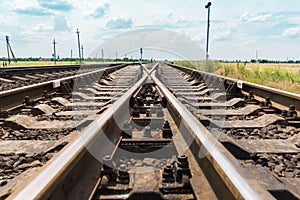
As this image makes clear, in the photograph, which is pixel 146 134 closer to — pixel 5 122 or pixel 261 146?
pixel 261 146

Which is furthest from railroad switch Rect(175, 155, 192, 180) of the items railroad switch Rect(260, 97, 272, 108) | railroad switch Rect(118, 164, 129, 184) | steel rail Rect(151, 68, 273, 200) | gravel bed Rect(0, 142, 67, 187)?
railroad switch Rect(260, 97, 272, 108)

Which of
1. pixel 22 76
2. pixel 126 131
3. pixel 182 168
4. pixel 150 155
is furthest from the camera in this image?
pixel 22 76

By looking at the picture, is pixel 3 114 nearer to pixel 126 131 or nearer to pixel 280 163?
pixel 126 131

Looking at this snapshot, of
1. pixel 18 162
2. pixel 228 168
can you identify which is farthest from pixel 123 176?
pixel 18 162

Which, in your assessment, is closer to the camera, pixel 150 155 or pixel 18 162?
pixel 18 162

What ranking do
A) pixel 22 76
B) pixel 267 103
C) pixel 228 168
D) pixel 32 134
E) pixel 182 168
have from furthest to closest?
1. pixel 22 76
2. pixel 267 103
3. pixel 32 134
4. pixel 182 168
5. pixel 228 168

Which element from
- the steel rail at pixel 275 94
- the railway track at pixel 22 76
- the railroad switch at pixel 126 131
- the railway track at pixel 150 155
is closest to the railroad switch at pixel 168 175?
the railway track at pixel 150 155

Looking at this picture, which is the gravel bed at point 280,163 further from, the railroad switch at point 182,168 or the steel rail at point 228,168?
the railroad switch at point 182,168

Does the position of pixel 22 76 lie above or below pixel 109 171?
above

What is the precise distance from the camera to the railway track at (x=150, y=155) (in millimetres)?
1670

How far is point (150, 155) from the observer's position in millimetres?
2707

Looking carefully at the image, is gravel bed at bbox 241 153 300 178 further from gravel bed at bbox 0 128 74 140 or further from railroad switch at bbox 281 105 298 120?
gravel bed at bbox 0 128 74 140

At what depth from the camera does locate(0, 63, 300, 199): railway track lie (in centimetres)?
167

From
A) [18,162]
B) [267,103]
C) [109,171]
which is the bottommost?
[18,162]
